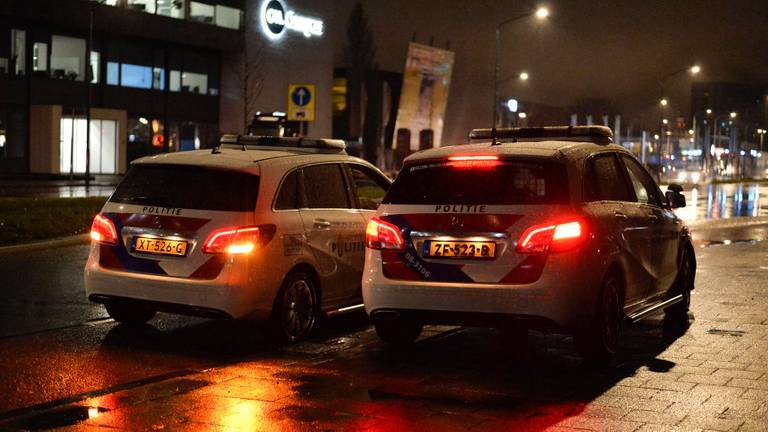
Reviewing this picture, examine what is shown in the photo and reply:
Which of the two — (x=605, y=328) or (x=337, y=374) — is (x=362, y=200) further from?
(x=605, y=328)

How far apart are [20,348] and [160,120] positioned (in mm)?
52322

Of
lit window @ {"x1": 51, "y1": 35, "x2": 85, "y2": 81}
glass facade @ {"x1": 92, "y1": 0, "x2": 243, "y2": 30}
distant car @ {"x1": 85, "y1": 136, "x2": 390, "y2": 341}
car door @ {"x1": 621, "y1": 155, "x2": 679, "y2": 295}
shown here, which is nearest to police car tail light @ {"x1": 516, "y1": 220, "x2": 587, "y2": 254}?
car door @ {"x1": 621, "y1": 155, "x2": 679, "y2": 295}

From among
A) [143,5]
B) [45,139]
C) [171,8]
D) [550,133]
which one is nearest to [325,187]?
[550,133]

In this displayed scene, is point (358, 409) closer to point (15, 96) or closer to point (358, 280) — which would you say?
point (358, 280)

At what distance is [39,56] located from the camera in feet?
170

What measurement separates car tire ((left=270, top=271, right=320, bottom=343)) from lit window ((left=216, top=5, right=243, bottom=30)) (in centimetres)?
5447

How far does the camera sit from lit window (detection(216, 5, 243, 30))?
62.1 m

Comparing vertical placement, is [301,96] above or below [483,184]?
above

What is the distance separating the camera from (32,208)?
23141 mm

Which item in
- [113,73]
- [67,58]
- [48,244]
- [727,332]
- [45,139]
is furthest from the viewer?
[113,73]

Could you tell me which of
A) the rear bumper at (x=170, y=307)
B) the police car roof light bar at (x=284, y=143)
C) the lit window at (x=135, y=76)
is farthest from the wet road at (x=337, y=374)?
the lit window at (x=135, y=76)

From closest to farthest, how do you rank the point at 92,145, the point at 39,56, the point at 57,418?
the point at 57,418 < the point at 39,56 < the point at 92,145

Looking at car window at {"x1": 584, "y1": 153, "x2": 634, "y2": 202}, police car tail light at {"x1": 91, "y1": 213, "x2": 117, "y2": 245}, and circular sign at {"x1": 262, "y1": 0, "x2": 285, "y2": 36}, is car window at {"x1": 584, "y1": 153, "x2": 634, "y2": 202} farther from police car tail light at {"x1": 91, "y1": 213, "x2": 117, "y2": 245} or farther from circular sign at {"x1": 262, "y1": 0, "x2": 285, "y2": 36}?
circular sign at {"x1": 262, "y1": 0, "x2": 285, "y2": 36}

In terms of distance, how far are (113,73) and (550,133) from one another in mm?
49892
